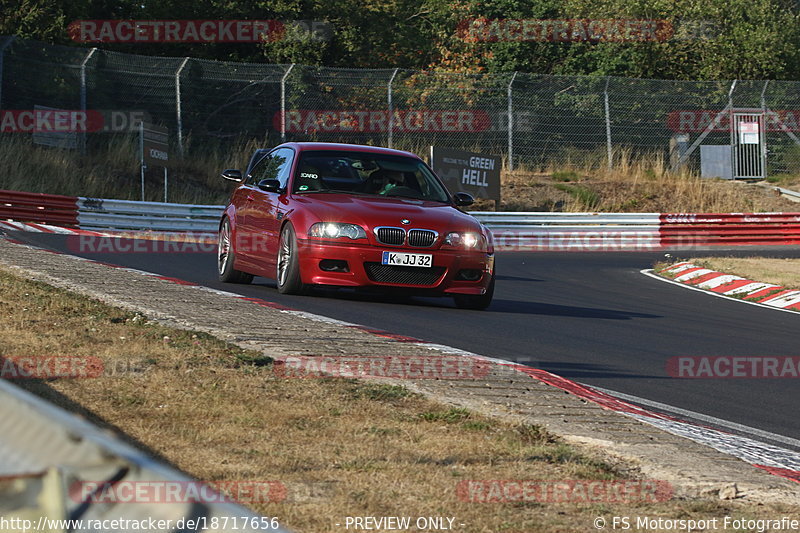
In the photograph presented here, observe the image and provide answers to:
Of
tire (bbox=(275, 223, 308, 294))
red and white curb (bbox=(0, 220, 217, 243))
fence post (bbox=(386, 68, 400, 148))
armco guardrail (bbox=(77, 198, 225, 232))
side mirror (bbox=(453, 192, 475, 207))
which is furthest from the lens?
fence post (bbox=(386, 68, 400, 148))

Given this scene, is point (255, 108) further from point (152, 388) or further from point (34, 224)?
point (152, 388)

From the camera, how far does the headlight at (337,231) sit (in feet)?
36.7

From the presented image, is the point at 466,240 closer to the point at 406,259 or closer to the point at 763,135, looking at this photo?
the point at 406,259

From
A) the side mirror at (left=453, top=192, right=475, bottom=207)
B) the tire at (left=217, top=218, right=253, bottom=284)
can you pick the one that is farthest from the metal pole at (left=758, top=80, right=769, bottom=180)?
the tire at (left=217, top=218, right=253, bottom=284)

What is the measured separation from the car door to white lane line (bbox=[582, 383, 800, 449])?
5.34m

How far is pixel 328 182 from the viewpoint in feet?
40.0

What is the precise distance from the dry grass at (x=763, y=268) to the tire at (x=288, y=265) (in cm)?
855

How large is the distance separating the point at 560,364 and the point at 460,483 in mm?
4167

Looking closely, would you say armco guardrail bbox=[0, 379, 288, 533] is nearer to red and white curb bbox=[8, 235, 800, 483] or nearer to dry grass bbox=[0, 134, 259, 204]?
red and white curb bbox=[8, 235, 800, 483]

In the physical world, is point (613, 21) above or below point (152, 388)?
above

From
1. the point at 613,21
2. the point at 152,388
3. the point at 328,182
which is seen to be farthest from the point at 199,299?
the point at 613,21

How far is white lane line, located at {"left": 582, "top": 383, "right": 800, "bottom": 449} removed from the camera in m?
6.10

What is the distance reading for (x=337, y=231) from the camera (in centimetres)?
1118

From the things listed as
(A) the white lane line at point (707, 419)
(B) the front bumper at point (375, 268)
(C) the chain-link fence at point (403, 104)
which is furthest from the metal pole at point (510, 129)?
(A) the white lane line at point (707, 419)
